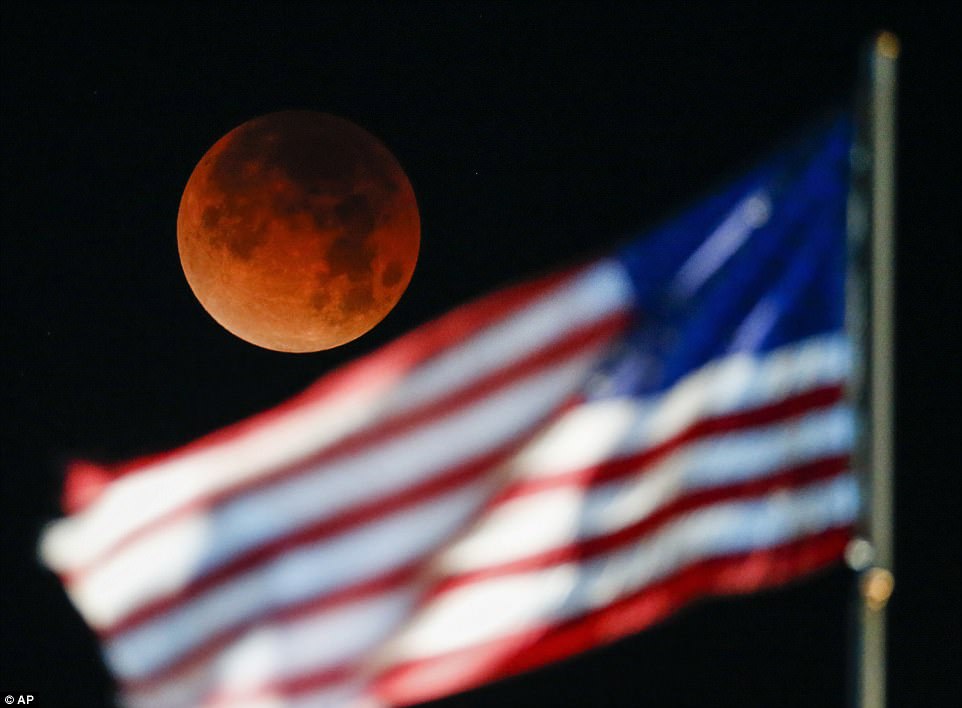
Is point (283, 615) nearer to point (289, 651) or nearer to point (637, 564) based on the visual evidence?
point (289, 651)

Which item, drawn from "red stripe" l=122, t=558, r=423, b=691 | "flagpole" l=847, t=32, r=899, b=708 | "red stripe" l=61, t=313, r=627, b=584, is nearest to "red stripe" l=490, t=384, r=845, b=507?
"flagpole" l=847, t=32, r=899, b=708

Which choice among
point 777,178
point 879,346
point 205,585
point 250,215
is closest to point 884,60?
point 777,178

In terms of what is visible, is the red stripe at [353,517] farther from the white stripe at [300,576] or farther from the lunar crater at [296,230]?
the lunar crater at [296,230]

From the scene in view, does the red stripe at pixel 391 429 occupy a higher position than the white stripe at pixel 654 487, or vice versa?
the red stripe at pixel 391 429

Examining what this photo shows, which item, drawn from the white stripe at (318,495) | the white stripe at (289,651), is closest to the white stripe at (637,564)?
the white stripe at (289,651)

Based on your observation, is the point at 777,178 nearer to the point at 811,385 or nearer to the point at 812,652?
the point at 811,385

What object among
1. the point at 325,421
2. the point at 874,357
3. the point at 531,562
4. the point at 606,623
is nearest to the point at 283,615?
the point at 325,421

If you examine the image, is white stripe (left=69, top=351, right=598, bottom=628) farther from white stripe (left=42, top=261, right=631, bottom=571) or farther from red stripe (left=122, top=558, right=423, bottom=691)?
red stripe (left=122, top=558, right=423, bottom=691)
